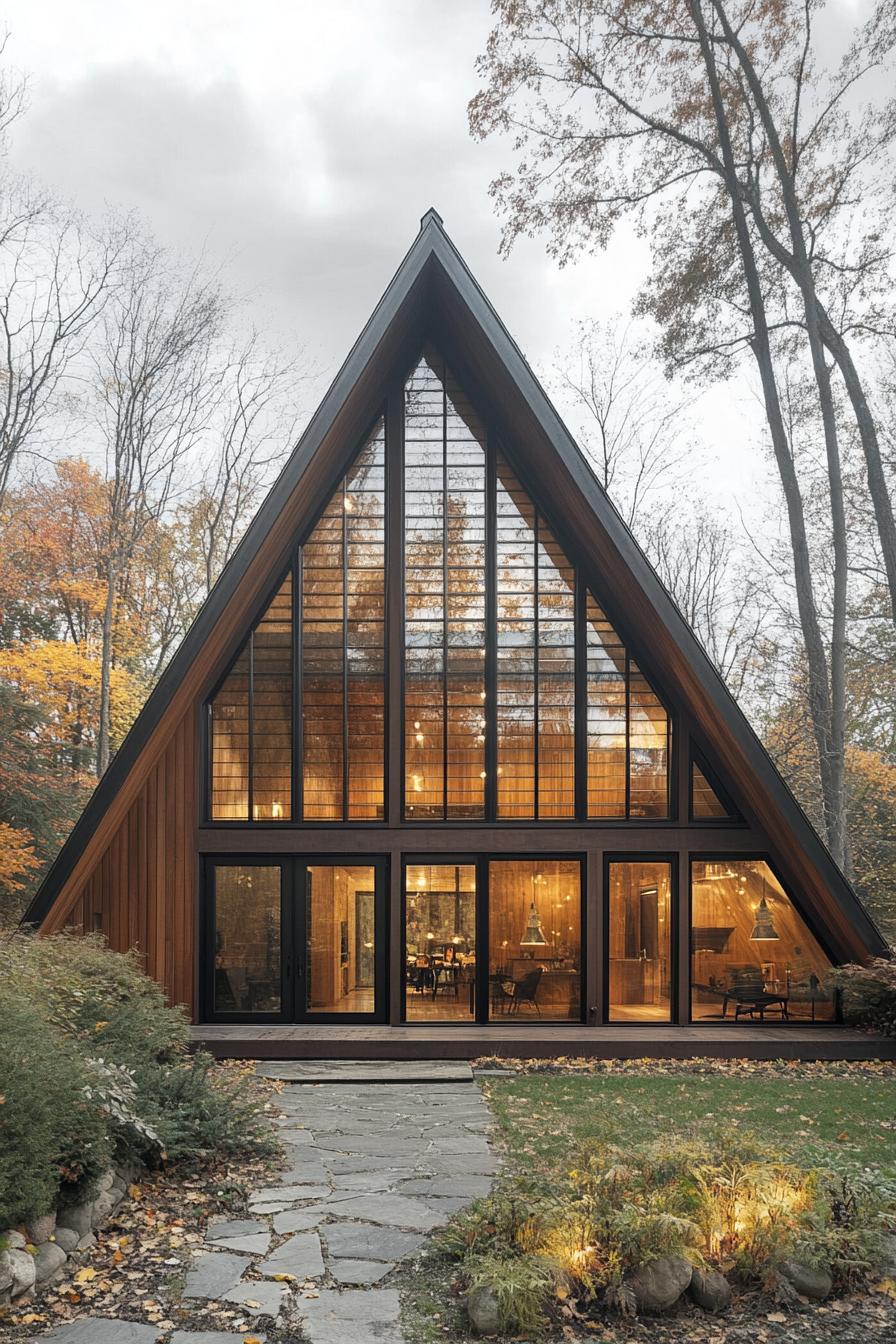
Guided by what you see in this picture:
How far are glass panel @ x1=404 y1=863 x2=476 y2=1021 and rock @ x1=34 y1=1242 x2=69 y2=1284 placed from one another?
6.60 m

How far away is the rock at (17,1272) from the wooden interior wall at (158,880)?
6.77 meters

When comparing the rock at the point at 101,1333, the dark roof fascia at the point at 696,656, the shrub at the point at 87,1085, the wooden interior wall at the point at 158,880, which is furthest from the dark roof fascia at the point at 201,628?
the rock at the point at 101,1333

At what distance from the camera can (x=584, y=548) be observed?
1156 centimetres

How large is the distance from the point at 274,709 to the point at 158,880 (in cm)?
230

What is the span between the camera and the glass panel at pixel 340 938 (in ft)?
37.2

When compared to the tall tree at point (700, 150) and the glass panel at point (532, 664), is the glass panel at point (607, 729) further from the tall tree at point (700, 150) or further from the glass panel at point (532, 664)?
the tall tree at point (700, 150)

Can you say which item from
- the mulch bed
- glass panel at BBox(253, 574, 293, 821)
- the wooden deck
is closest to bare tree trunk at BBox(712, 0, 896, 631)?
the wooden deck

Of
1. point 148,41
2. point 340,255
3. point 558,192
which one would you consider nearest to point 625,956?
point 558,192

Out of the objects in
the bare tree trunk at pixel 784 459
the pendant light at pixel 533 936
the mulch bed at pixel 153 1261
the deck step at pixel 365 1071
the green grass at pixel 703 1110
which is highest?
the bare tree trunk at pixel 784 459

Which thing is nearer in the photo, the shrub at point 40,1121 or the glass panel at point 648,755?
the shrub at point 40,1121

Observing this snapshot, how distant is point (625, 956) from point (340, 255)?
2929 cm

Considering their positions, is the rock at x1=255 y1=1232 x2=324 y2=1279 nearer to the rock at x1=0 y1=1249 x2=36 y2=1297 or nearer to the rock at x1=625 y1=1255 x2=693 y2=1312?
the rock at x1=0 y1=1249 x2=36 y2=1297

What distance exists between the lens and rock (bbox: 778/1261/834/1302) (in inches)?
179

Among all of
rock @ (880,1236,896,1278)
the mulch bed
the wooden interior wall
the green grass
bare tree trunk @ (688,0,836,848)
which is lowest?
the green grass
